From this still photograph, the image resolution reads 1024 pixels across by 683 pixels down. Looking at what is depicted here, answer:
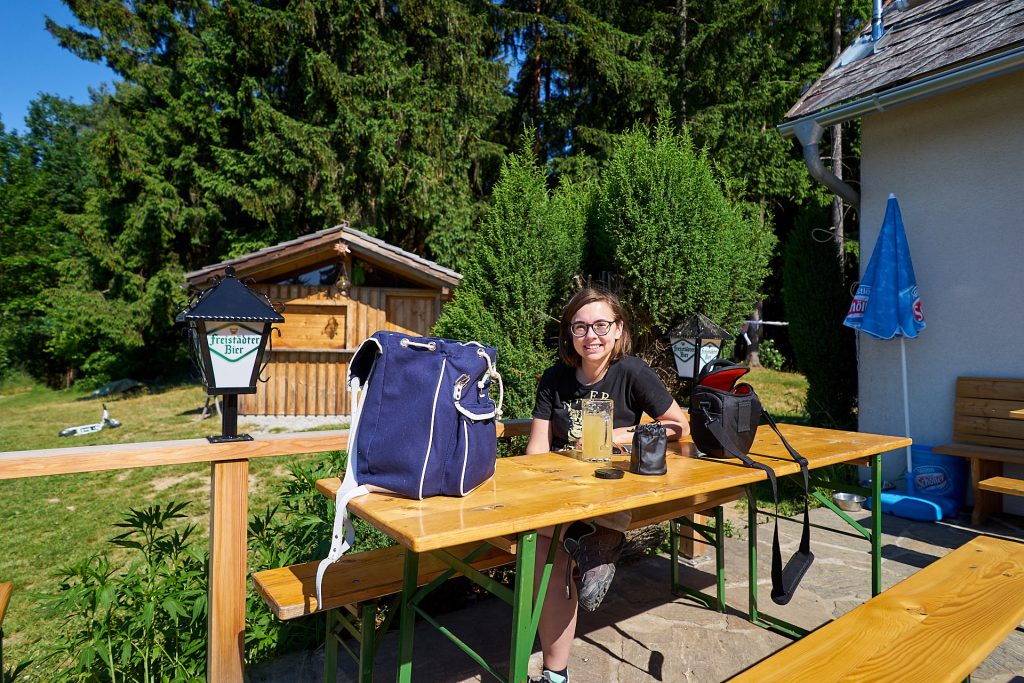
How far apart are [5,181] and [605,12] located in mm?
23488

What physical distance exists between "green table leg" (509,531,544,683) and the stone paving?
1009 millimetres

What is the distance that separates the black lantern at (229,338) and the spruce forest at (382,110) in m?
11.5

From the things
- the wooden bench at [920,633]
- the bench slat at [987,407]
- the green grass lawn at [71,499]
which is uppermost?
the bench slat at [987,407]

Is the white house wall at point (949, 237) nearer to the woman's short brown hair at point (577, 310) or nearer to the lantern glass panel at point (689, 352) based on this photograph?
the lantern glass panel at point (689, 352)

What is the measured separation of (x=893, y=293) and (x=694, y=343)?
2221mm

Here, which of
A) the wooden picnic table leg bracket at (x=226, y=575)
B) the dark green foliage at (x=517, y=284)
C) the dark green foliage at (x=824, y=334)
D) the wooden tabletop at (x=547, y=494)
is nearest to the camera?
the wooden tabletop at (x=547, y=494)

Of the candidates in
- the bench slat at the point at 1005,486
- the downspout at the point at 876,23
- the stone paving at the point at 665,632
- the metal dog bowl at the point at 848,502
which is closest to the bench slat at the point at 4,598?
the stone paving at the point at 665,632

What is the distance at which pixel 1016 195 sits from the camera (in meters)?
4.44

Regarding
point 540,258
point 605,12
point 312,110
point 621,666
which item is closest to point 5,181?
point 312,110

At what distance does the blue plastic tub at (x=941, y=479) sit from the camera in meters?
4.58

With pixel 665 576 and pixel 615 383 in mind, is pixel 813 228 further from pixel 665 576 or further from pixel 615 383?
pixel 615 383

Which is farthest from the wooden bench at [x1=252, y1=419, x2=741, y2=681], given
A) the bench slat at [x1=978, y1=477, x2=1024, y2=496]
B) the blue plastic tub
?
the blue plastic tub

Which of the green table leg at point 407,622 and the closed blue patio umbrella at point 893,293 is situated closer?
the green table leg at point 407,622

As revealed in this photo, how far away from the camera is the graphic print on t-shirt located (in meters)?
2.36
